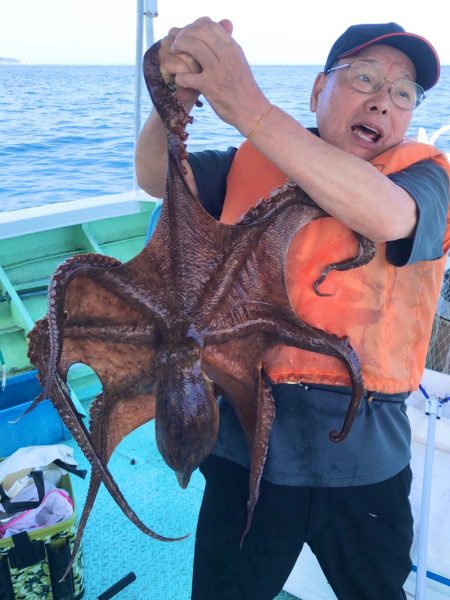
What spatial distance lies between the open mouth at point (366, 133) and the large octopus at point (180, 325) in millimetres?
486

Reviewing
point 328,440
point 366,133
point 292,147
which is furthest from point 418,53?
point 328,440

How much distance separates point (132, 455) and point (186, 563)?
1.13 meters

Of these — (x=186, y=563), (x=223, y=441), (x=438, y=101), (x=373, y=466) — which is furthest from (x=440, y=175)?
(x=438, y=101)

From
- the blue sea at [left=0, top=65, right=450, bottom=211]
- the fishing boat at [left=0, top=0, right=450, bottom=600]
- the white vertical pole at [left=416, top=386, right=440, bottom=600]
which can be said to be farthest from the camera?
the blue sea at [left=0, top=65, right=450, bottom=211]

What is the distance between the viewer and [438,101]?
29344 millimetres

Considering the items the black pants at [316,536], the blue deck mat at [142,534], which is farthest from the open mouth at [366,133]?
the blue deck mat at [142,534]

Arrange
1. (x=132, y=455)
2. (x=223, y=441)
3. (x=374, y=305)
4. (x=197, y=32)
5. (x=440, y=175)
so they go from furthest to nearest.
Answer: (x=132, y=455) < (x=223, y=441) < (x=374, y=305) < (x=440, y=175) < (x=197, y=32)

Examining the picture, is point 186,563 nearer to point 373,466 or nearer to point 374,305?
point 373,466

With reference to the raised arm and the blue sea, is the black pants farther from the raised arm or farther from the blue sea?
the blue sea

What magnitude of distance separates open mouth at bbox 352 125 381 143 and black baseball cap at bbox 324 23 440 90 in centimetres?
A: 25

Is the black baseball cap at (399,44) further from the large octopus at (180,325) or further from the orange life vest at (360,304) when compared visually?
the large octopus at (180,325)

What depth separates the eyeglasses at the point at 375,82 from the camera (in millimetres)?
1958

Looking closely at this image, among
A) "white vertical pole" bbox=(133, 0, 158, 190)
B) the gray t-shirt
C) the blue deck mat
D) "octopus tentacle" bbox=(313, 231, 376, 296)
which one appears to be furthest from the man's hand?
"white vertical pole" bbox=(133, 0, 158, 190)

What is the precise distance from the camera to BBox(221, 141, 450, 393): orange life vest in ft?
6.63
